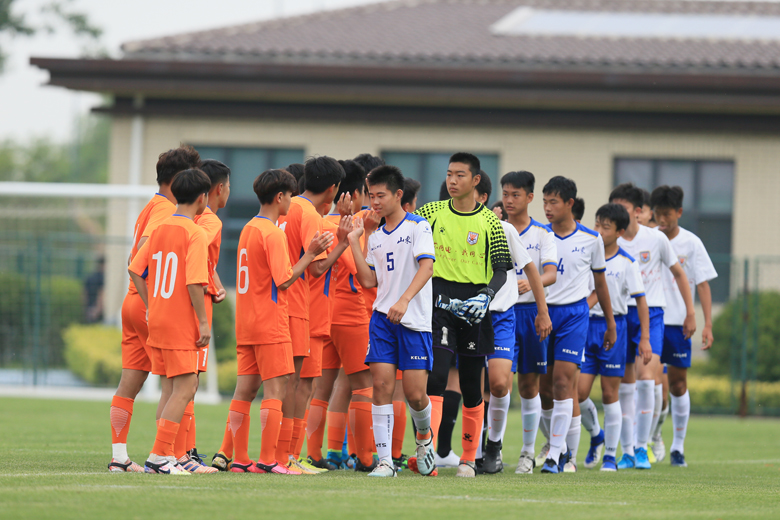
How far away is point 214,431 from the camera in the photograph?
10148 mm

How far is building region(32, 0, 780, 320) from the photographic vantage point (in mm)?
17344

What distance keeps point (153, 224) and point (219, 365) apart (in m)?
10.7

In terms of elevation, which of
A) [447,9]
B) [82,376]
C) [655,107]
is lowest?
[82,376]

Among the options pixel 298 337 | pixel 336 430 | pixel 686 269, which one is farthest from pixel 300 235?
pixel 686 269

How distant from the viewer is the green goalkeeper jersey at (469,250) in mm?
6555

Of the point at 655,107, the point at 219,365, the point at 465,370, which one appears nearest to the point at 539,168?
the point at 655,107

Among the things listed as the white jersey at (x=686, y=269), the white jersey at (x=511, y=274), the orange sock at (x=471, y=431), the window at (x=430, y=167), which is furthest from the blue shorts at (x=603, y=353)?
the window at (x=430, y=167)

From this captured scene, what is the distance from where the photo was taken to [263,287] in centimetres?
617

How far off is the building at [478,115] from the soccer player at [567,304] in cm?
981

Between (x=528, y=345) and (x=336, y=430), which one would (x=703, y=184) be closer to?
(x=528, y=345)

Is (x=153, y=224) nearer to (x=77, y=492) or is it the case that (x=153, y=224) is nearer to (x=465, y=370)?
(x=77, y=492)

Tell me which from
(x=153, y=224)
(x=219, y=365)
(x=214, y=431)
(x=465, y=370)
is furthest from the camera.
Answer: (x=219, y=365)

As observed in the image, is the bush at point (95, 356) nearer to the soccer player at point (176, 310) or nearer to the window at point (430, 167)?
the window at point (430, 167)

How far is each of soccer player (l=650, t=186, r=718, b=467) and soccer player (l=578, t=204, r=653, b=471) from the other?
1.06 m
